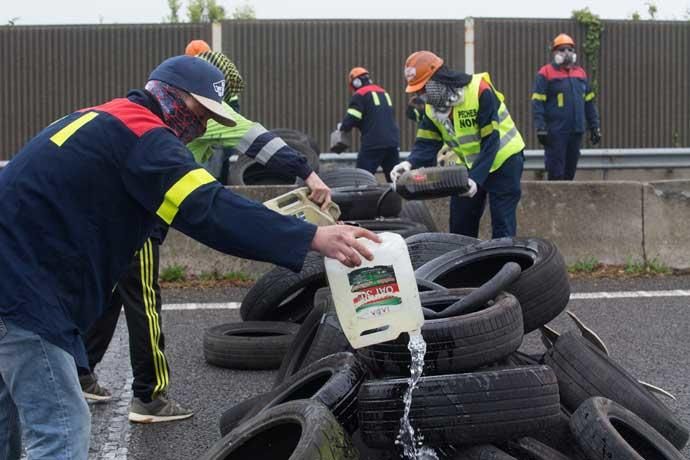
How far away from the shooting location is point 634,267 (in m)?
10.4

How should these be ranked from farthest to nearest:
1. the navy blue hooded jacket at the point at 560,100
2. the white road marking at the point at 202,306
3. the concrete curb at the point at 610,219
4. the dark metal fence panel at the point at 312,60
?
the dark metal fence panel at the point at 312,60, the navy blue hooded jacket at the point at 560,100, the concrete curb at the point at 610,219, the white road marking at the point at 202,306

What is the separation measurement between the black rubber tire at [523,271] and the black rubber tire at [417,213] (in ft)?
8.92

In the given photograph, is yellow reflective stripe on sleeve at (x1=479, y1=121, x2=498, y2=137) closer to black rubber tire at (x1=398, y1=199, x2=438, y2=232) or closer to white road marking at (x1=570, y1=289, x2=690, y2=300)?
black rubber tire at (x1=398, y1=199, x2=438, y2=232)

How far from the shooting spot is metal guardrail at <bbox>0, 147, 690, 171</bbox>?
60.3ft

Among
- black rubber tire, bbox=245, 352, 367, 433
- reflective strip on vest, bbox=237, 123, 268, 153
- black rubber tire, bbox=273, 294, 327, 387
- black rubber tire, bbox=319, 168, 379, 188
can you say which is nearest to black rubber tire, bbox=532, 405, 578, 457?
black rubber tire, bbox=245, 352, 367, 433

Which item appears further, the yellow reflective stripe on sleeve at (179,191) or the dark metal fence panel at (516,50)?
the dark metal fence panel at (516,50)

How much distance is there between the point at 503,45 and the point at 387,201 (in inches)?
522

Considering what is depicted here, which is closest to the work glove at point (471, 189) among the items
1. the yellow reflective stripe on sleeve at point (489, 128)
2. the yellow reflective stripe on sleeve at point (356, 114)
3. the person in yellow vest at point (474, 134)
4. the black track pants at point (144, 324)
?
the person in yellow vest at point (474, 134)

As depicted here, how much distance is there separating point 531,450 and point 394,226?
13.6ft

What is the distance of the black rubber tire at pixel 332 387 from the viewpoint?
442cm

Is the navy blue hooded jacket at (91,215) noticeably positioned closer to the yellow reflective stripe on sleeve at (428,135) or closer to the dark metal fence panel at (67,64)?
the yellow reflective stripe on sleeve at (428,135)

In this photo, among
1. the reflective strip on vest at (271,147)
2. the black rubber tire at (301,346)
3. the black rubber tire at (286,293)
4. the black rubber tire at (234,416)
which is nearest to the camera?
the black rubber tire at (234,416)

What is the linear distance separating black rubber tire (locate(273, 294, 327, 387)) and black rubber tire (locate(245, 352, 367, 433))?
0.74m

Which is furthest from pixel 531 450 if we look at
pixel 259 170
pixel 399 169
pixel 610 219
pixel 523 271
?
pixel 259 170
